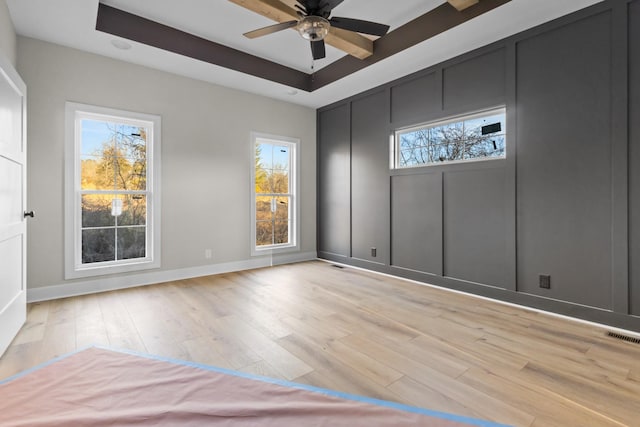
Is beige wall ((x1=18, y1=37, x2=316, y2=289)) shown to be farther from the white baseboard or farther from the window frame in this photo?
the window frame

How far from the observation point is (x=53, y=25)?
3.01 m

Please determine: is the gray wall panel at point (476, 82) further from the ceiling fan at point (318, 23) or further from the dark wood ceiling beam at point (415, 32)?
the ceiling fan at point (318, 23)

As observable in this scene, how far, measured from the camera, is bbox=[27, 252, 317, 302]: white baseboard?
3354 mm

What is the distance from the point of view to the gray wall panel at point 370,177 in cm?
455

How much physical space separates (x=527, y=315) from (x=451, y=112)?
2.38 metres

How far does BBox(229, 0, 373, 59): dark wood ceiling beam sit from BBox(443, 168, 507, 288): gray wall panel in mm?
1850

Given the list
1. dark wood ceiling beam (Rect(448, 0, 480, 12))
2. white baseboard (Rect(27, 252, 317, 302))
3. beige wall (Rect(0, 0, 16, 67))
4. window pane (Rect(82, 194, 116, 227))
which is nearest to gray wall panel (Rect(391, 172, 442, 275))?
dark wood ceiling beam (Rect(448, 0, 480, 12))

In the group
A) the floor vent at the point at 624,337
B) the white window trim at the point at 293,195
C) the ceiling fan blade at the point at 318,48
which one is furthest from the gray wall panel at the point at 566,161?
the white window trim at the point at 293,195

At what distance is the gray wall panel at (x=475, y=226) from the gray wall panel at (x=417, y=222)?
0.12 meters

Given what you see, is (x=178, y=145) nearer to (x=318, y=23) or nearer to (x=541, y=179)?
(x=318, y=23)

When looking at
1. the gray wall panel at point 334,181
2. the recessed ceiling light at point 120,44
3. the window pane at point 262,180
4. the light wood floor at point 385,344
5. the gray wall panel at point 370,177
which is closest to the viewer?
the light wood floor at point 385,344

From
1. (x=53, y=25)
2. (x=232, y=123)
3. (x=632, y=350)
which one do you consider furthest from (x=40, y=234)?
(x=632, y=350)

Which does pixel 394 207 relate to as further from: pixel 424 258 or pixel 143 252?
pixel 143 252

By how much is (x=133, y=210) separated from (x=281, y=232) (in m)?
2.29
